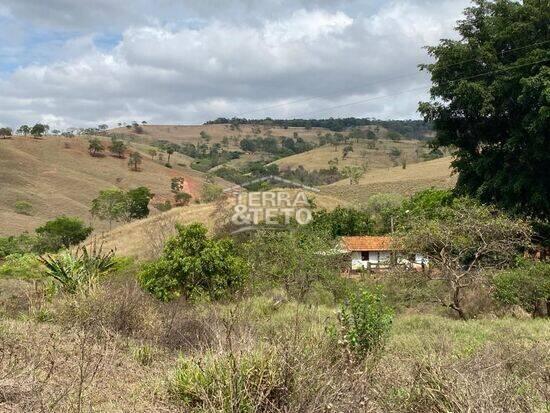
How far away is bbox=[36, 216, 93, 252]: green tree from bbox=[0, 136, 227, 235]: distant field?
12.0 metres

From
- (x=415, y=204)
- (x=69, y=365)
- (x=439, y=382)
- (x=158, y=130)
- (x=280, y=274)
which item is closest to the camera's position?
(x=439, y=382)

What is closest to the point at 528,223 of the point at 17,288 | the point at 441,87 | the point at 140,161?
the point at 441,87

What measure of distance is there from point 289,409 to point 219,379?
60 cm

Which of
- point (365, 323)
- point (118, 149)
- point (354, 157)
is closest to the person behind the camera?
point (365, 323)

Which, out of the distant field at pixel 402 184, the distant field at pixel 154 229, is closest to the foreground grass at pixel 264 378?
the distant field at pixel 154 229

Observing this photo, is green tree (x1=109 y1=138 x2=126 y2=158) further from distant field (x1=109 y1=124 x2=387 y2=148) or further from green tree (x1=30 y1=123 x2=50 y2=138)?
distant field (x1=109 y1=124 x2=387 y2=148)

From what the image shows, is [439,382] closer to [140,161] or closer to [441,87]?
[441,87]

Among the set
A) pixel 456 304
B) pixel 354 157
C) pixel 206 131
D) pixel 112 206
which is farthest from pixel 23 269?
pixel 206 131

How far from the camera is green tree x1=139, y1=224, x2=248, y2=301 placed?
575 inches

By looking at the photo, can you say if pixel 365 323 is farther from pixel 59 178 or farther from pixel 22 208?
pixel 59 178

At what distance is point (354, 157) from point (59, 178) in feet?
184

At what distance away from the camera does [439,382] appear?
3.79 meters

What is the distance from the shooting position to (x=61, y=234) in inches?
1748

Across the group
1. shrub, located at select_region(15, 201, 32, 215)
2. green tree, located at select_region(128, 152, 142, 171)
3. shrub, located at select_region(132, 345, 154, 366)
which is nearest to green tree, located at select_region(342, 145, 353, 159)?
green tree, located at select_region(128, 152, 142, 171)
